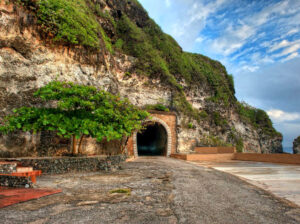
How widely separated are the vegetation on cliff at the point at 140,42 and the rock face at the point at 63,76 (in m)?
0.56

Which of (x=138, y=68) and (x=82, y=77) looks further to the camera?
(x=138, y=68)

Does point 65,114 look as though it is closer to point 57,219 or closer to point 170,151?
point 57,219

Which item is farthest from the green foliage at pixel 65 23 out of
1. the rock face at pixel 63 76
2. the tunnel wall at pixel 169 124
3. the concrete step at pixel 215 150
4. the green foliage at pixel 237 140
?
the green foliage at pixel 237 140

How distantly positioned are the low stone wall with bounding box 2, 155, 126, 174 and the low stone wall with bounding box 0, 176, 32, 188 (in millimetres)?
2818

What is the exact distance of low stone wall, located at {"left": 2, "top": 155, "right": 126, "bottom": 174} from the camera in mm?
8258

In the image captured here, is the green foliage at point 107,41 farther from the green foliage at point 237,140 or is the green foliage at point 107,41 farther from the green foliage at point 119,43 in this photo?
the green foliage at point 237,140

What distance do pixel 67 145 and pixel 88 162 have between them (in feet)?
14.6

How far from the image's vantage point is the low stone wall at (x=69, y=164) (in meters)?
8.26

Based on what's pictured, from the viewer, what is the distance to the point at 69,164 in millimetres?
8961

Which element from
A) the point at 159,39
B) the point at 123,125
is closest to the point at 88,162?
the point at 123,125

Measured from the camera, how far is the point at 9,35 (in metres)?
12.1

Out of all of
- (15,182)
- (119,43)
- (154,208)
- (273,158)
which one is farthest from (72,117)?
(119,43)

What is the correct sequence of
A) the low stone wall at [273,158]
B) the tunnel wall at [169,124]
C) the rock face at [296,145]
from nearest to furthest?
the low stone wall at [273,158] < the tunnel wall at [169,124] < the rock face at [296,145]

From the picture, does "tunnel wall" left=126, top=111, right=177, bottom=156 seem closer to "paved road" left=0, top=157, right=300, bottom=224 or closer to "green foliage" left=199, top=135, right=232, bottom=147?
"green foliage" left=199, top=135, right=232, bottom=147
